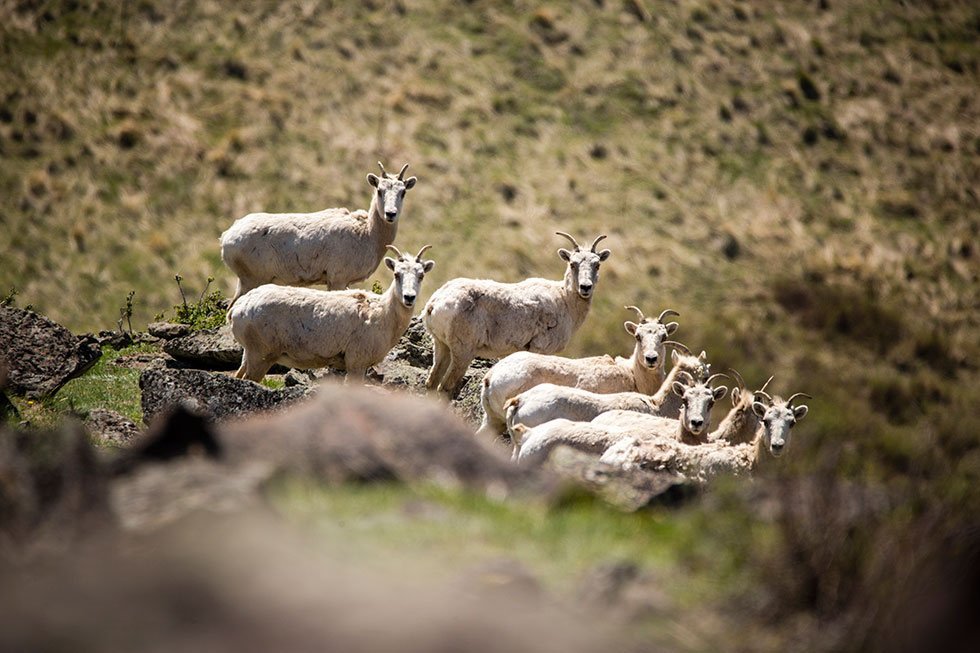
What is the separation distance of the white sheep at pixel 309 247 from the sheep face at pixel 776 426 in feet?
24.7

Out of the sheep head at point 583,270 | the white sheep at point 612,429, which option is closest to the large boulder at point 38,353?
the white sheep at point 612,429

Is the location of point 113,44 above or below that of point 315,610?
above

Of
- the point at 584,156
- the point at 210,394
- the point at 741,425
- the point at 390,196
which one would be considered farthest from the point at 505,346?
the point at 584,156

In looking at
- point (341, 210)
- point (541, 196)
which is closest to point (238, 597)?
point (341, 210)

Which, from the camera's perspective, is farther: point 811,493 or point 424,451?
point 424,451

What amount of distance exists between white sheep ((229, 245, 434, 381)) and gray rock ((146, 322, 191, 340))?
4.69m

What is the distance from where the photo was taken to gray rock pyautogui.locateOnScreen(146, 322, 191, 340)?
22.0m

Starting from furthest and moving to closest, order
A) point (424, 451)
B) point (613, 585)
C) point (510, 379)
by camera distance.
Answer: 1. point (510, 379)
2. point (424, 451)
3. point (613, 585)

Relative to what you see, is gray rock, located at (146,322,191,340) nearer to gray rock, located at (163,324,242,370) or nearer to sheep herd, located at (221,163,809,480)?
gray rock, located at (163,324,242,370)

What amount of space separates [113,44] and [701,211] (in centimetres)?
2098

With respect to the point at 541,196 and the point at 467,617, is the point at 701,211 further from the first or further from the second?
the point at 467,617

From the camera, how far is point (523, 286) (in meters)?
19.2

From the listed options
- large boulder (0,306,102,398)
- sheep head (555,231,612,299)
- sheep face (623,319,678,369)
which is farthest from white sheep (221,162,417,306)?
sheep face (623,319,678,369)

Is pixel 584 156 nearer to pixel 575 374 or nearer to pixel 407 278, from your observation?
pixel 407 278
